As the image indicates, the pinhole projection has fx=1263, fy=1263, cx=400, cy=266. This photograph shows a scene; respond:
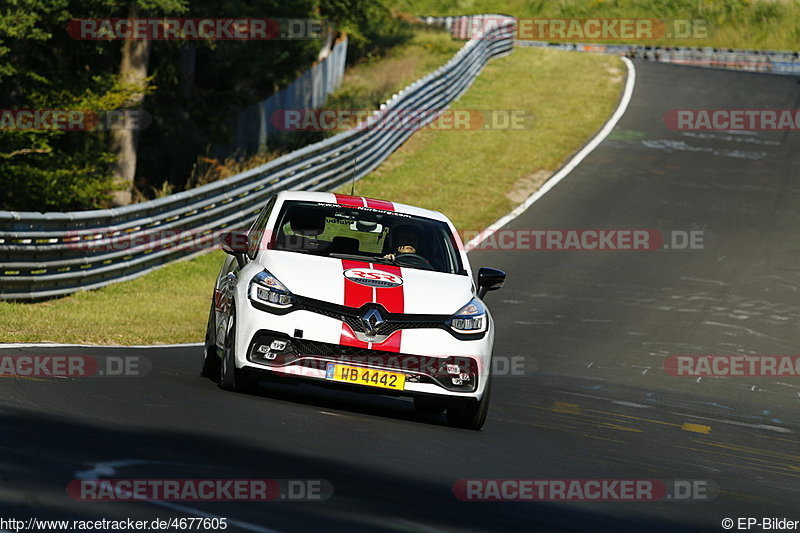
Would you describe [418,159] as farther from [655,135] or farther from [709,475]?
[709,475]

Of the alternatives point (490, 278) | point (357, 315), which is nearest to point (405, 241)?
point (490, 278)

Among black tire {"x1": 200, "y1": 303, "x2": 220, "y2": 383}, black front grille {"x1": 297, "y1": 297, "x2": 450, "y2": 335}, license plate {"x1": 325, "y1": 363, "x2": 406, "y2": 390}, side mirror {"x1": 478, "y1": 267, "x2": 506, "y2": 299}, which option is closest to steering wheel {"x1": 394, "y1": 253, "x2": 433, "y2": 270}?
side mirror {"x1": 478, "y1": 267, "x2": 506, "y2": 299}

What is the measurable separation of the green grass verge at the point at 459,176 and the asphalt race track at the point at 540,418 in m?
1.21

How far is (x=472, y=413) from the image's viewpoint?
30.8 feet

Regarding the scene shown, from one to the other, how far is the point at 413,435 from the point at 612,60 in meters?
36.9

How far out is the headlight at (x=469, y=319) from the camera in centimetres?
920

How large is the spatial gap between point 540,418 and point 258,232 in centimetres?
290

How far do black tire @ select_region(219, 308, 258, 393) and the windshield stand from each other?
3.04 ft

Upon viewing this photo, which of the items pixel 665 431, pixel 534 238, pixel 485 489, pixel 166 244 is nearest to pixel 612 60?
pixel 534 238

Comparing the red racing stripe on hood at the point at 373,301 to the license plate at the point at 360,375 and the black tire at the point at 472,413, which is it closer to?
the license plate at the point at 360,375

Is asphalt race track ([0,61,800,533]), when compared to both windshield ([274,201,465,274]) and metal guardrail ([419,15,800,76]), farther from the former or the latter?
metal guardrail ([419,15,800,76])

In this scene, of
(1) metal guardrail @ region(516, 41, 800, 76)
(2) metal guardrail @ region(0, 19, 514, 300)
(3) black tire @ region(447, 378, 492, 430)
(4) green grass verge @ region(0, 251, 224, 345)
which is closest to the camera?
(3) black tire @ region(447, 378, 492, 430)

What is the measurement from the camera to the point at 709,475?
874 centimetres

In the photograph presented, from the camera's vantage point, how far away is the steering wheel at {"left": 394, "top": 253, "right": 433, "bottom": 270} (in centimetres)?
1008
